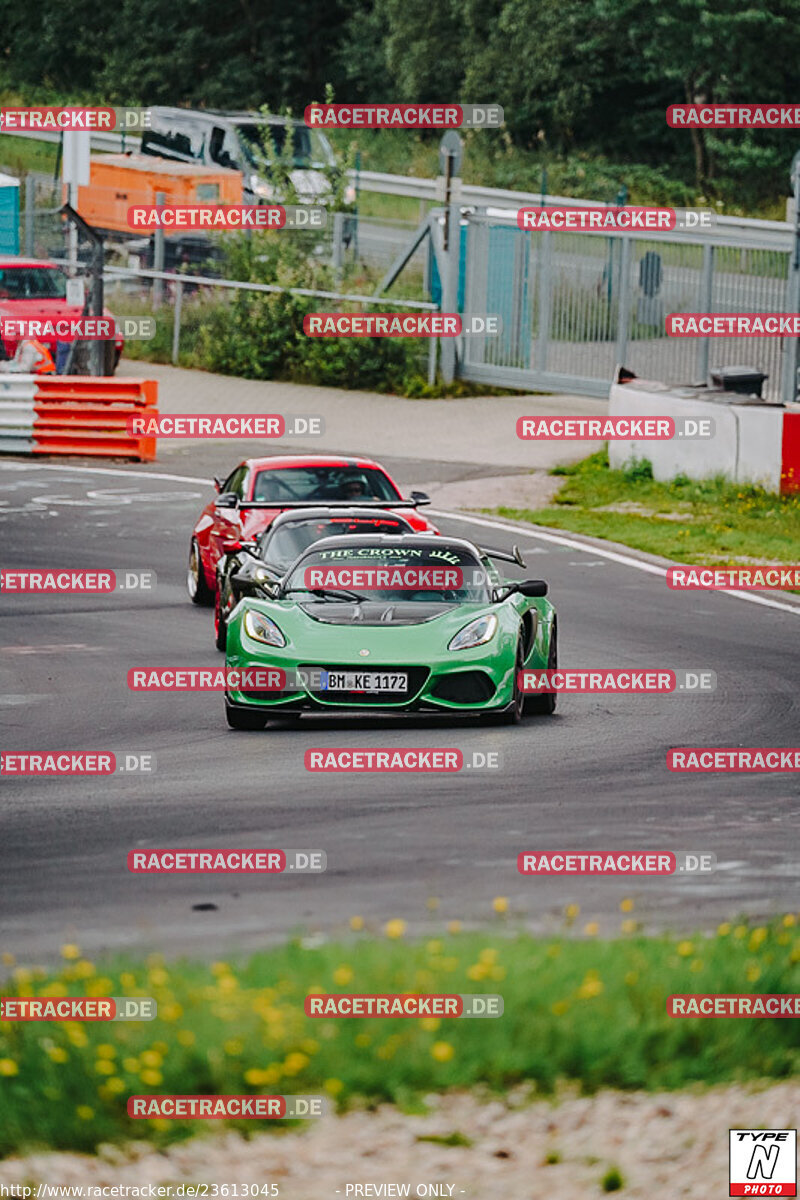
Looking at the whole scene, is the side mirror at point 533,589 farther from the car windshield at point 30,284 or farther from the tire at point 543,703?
the car windshield at point 30,284

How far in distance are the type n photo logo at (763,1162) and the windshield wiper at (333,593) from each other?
7.83 m

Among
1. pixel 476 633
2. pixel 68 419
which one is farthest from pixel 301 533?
pixel 68 419

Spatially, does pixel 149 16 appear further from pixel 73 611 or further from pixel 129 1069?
pixel 129 1069

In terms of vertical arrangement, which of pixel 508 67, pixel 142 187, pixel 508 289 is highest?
pixel 508 67

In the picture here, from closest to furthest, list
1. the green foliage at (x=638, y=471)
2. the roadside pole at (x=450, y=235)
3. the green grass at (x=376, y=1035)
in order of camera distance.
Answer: the green grass at (x=376, y=1035) → the green foliage at (x=638, y=471) → the roadside pole at (x=450, y=235)

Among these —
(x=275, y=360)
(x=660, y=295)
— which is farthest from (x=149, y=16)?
(x=660, y=295)

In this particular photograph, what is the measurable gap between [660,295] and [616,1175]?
2596 centimetres

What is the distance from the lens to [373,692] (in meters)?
13.4

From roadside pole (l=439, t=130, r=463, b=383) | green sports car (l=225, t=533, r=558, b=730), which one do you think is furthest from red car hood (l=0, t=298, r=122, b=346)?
green sports car (l=225, t=533, r=558, b=730)

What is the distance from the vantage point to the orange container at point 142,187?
39.6m

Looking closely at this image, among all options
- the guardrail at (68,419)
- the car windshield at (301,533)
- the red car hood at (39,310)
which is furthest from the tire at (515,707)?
the red car hood at (39,310)

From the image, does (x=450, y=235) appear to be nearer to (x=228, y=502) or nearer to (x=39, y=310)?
(x=39, y=310)

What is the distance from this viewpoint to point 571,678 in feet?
50.8

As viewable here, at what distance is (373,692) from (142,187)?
1095 inches
